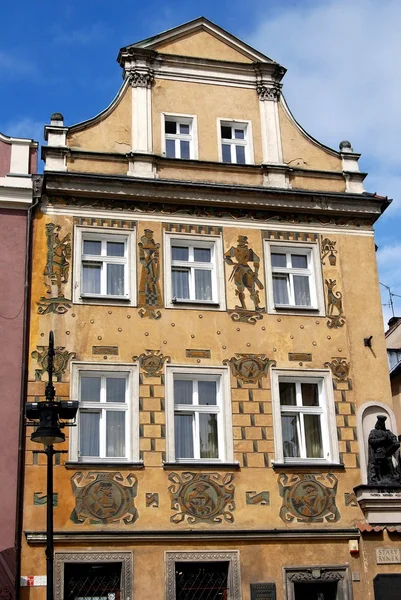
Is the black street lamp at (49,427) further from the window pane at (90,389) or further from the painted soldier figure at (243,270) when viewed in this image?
the painted soldier figure at (243,270)

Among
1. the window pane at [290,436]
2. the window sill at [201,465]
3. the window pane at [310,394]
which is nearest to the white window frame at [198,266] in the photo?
the window pane at [310,394]

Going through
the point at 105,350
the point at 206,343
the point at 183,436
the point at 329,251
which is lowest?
the point at 183,436

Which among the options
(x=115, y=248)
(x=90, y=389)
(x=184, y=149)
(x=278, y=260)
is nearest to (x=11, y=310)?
(x=90, y=389)

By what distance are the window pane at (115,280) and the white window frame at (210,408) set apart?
1924 millimetres

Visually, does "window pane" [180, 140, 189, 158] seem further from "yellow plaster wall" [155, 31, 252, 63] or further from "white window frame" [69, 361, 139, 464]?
"white window frame" [69, 361, 139, 464]

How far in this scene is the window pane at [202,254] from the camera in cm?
1886

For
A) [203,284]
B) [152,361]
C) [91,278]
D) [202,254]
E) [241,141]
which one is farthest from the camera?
[241,141]

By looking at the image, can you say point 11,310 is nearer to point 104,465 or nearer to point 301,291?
point 104,465

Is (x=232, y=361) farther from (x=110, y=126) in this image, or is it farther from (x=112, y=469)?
(x=110, y=126)

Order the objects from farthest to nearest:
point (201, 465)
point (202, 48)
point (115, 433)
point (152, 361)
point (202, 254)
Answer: point (202, 48) → point (202, 254) → point (152, 361) → point (115, 433) → point (201, 465)

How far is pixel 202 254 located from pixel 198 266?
352 mm

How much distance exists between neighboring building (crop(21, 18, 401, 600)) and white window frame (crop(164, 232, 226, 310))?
45 mm

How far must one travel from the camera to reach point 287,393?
18.1 metres

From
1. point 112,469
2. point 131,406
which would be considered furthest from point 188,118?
point 112,469
